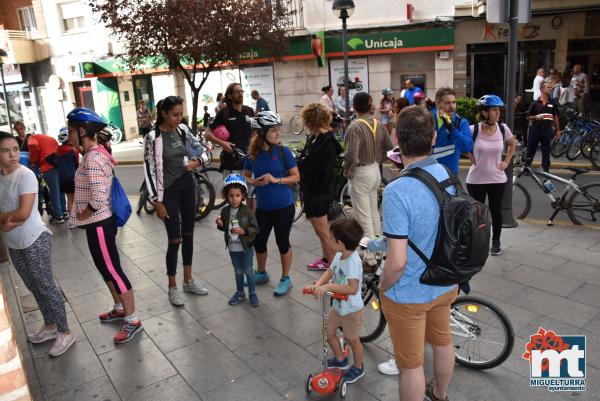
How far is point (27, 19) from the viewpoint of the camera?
26453 millimetres

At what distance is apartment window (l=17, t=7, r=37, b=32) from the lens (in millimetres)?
26188

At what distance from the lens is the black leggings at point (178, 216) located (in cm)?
498

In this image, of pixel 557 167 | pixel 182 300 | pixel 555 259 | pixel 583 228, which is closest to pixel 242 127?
pixel 182 300

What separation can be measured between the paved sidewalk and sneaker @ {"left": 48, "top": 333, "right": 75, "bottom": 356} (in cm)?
6

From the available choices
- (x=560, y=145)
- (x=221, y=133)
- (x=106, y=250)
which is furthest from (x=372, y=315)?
(x=560, y=145)

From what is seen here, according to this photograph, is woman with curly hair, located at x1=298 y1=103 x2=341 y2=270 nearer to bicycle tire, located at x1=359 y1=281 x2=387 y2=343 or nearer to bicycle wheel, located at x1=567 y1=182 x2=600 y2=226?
bicycle tire, located at x1=359 y1=281 x2=387 y2=343

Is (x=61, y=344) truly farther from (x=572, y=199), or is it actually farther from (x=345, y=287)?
(x=572, y=199)

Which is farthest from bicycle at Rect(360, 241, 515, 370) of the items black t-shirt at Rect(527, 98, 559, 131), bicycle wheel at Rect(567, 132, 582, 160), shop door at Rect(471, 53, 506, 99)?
shop door at Rect(471, 53, 506, 99)

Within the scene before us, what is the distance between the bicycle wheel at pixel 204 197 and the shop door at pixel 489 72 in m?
12.9

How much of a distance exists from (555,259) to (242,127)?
419 centimetres

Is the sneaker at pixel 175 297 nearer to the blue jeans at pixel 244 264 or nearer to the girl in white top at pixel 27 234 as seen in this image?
the blue jeans at pixel 244 264

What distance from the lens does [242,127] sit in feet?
23.0
